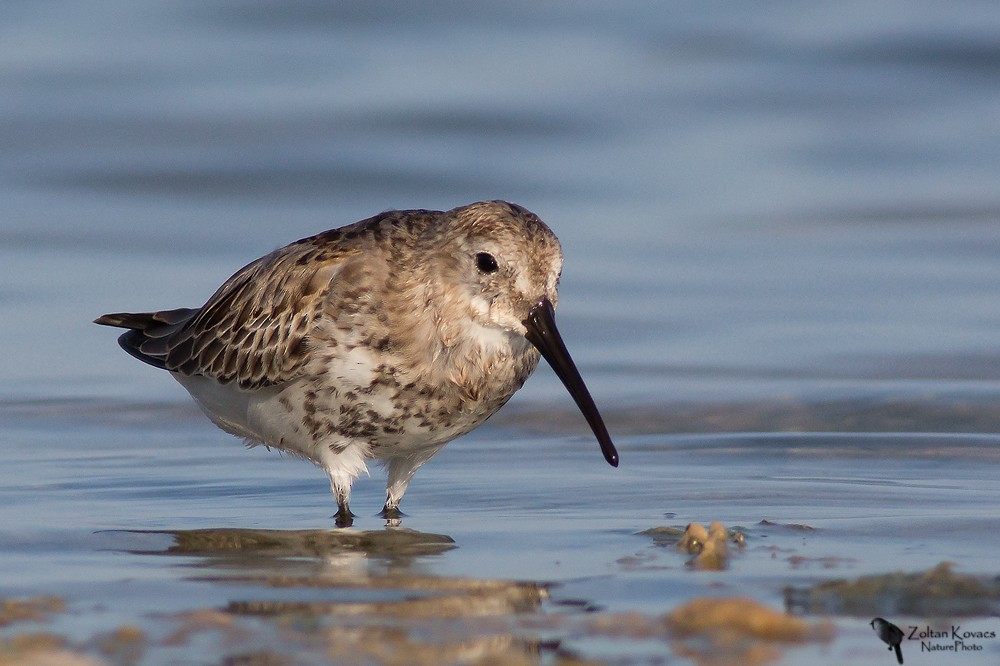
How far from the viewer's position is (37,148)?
1521 cm

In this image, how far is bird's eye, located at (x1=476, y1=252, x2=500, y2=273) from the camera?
6.55m

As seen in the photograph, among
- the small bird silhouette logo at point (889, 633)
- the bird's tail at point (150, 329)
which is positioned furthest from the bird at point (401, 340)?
the small bird silhouette logo at point (889, 633)

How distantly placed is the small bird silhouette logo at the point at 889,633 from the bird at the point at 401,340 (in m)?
1.85

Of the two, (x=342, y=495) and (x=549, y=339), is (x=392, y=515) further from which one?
(x=549, y=339)

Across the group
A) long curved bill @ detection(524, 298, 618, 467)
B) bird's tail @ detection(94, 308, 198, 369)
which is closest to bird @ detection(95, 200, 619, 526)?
long curved bill @ detection(524, 298, 618, 467)

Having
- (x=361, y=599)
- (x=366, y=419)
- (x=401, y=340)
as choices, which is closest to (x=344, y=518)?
(x=366, y=419)

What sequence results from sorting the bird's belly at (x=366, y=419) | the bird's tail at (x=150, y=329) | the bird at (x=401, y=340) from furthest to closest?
the bird's tail at (x=150, y=329)
the bird's belly at (x=366, y=419)
the bird at (x=401, y=340)

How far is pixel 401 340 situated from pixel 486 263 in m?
0.55

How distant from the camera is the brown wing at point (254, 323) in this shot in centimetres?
718

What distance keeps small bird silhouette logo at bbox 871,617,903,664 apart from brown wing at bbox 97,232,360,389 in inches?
120

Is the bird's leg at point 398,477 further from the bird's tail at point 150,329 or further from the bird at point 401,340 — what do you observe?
the bird's tail at point 150,329

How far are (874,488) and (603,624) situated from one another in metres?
2.92

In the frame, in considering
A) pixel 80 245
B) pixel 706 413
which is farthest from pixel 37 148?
pixel 706 413

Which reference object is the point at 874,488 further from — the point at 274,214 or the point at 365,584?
the point at 274,214
